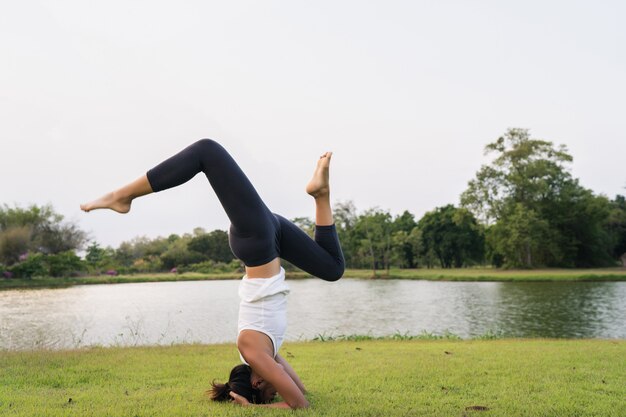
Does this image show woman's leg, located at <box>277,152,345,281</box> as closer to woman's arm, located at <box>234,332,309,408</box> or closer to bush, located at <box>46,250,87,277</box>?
woman's arm, located at <box>234,332,309,408</box>

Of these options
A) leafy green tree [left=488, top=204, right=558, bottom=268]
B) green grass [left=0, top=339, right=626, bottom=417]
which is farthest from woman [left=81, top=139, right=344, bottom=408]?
leafy green tree [left=488, top=204, right=558, bottom=268]

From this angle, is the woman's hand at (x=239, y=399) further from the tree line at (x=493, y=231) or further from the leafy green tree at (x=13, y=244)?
the leafy green tree at (x=13, y=244)

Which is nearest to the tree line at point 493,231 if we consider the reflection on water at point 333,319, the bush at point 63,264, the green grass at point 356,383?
the bush at point 63,264

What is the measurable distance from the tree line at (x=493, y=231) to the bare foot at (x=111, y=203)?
3763 cm

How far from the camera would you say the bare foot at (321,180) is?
9.50 feet

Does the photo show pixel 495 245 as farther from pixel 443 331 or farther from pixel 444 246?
pixel 443 331

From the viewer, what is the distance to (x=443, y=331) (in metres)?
11.6

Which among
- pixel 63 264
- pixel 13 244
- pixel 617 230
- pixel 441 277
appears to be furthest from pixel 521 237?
pixel 13 244

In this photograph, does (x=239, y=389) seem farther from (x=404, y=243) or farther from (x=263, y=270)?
(x=404, y=243)

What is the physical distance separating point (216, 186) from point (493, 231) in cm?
4055

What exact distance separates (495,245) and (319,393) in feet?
132

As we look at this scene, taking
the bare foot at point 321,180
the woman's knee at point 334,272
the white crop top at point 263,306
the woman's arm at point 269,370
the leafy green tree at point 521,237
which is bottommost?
the woman's arm at point 269,370

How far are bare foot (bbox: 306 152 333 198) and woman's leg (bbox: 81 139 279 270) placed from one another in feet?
1.21

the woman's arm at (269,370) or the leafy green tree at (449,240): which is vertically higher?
Result: the leafy green tree at (449,240)
